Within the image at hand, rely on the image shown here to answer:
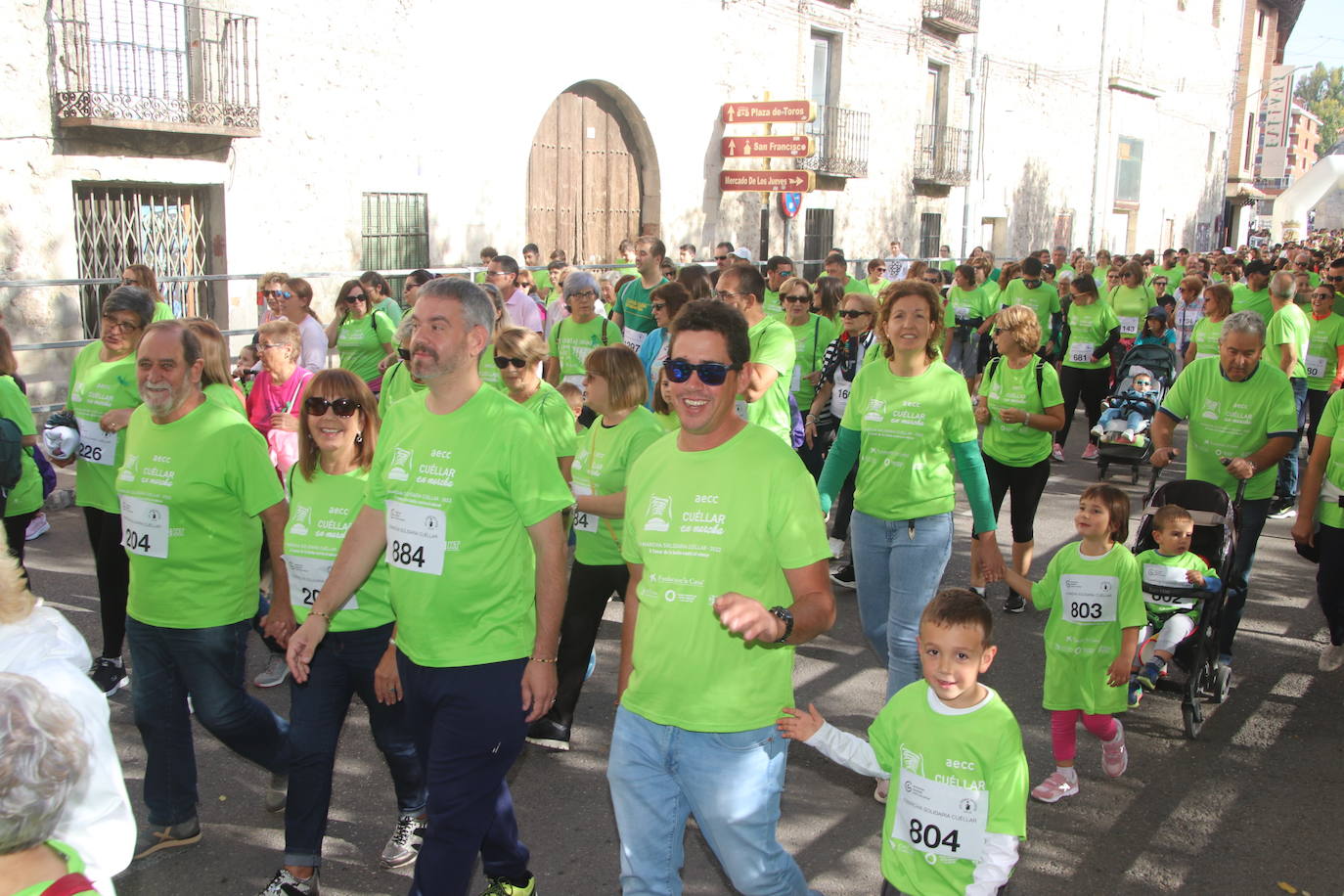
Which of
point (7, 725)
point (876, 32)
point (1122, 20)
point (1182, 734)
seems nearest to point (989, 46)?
point (876, 32)

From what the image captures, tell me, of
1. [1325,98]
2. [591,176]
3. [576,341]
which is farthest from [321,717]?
[1325,98]

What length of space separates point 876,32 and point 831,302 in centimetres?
1792

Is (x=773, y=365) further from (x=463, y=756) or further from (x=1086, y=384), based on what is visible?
(x=1086, y=384)

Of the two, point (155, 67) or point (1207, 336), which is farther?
point (155, 67)

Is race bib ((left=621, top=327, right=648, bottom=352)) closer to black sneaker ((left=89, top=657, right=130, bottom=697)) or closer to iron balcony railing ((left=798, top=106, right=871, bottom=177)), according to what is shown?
black sneaker ((left=89, top=657, right=130, bottom=697))

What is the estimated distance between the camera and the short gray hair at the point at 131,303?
5762mm

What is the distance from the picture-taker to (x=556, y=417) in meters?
5.71

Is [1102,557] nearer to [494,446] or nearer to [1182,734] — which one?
[1182,734]

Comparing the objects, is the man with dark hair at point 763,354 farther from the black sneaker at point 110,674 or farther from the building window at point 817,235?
the building window at point 817,235

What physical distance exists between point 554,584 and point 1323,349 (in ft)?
31.3

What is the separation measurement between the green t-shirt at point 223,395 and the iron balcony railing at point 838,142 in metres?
20.3

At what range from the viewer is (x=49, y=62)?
11.8m

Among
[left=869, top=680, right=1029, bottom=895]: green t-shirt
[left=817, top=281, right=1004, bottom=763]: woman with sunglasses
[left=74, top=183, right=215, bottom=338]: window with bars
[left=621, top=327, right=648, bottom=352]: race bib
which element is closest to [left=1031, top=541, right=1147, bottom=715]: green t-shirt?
[left=817, top=281, right=1004, bottom=763]: woman with sunglasses

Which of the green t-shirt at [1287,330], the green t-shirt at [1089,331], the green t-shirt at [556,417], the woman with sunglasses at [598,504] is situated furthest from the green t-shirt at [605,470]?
the green t-shirt at [1089,331]
